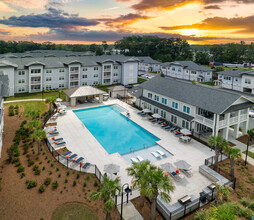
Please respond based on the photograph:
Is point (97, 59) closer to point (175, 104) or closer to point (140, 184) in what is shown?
point (175, 104)

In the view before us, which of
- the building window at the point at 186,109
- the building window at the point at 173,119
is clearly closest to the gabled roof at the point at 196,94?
the building window at the point at 186,109

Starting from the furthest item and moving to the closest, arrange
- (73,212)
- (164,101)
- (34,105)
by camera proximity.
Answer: (34,105)
(164,101)
(73,212)

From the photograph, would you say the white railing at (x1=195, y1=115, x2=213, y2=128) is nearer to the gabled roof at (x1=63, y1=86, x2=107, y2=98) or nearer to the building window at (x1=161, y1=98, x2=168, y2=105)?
the building window at (x1=161, y1=98, x2=168, y2=105)

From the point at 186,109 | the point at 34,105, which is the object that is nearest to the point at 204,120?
the point at 186,109

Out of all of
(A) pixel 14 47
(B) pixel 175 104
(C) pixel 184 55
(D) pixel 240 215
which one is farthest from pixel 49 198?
(A) pixel 14 47

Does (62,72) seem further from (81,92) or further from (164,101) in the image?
(164,101)

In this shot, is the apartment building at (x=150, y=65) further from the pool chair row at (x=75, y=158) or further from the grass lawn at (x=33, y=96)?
the pool chair row at (x=75, y=158)

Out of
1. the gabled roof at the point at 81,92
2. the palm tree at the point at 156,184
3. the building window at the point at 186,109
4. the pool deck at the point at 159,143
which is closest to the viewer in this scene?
the palm tree at the point at 156,184

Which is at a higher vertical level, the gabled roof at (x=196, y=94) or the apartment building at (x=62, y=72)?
the apartment building at (x=62, y=72)
